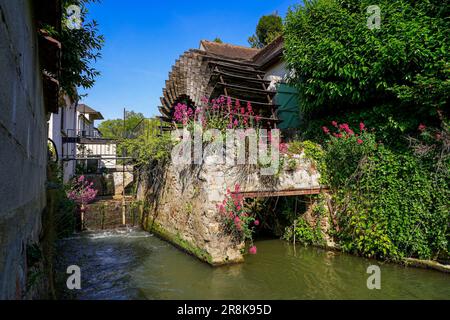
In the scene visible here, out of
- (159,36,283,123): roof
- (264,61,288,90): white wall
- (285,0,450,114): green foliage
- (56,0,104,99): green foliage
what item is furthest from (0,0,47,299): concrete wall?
(264,61,288,90): white wall

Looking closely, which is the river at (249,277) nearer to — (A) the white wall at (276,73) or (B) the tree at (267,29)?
(A) the white wall at (276,73)

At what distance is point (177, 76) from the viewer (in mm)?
10898

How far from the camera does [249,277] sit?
209 inches

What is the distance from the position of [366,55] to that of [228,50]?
866 cm

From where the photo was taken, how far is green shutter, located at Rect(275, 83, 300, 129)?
32.4ft

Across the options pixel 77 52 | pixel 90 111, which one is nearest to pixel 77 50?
pixel 77 52

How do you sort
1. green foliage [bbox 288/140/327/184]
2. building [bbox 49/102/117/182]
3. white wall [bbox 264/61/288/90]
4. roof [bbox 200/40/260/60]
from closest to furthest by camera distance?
green foliage [bbox 288/140/327/184] → white wall [bbox 264/61/288/90] → building [bbox 49/102/117/182] → roof [bbox 200/40/260/60]

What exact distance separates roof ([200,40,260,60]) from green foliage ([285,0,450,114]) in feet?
18.3

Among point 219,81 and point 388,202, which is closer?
point 388,202

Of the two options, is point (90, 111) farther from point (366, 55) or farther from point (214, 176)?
point (366, 55)

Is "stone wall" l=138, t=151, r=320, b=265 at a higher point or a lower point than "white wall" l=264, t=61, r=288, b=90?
lower

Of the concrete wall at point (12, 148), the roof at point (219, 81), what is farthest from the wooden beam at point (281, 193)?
the concrete wall at point (12, 148)

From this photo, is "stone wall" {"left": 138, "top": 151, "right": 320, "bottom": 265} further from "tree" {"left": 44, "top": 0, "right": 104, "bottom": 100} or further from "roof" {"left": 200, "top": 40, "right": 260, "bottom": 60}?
"roof" {"left": 200, "top": 40, "right": 260, "bottom": 60}
